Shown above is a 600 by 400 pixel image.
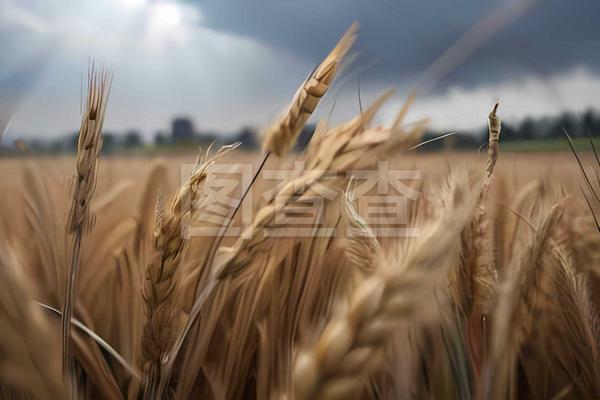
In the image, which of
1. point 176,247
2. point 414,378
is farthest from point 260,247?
point 414,378

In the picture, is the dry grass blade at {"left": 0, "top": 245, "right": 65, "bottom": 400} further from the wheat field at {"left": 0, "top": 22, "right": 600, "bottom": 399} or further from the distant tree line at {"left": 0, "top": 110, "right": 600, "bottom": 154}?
the distant tree line at {"left": 0, "top": 110, "right": 600, "bottom": 154}

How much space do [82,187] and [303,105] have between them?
0.41 ft

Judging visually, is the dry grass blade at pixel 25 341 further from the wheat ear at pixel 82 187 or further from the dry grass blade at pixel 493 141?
the dry grass blade at pixel 493 141

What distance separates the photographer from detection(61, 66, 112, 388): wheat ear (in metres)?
0.25

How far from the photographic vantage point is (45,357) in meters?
0.26

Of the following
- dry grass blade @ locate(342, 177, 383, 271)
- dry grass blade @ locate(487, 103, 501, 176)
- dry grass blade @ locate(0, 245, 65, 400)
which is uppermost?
dry grass blade @ locate(487, 103, 501, 176)

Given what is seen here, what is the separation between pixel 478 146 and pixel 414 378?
0.17 m

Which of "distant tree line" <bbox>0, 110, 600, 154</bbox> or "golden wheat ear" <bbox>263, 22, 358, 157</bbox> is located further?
"distant tree line" <bbox>0, 110, 600, 154</bbox>

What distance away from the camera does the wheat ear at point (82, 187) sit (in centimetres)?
25

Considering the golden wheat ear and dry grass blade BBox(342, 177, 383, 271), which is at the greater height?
the golden wheat ear

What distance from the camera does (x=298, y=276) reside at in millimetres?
303

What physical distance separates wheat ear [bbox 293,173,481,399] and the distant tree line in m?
0.12

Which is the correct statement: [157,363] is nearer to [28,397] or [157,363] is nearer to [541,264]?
[28,397]

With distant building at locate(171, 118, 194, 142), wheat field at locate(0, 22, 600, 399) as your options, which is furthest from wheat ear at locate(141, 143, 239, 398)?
distant building at locate(171, 118, 194, 142)
